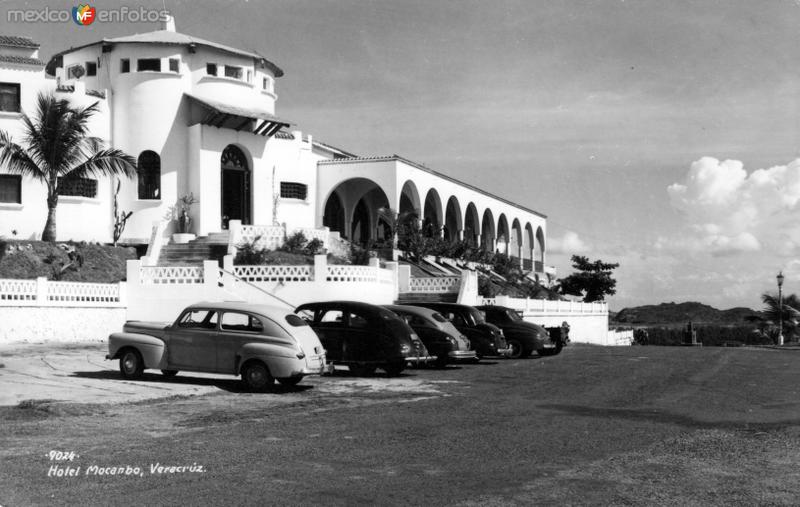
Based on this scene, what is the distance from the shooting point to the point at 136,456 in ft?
27.3

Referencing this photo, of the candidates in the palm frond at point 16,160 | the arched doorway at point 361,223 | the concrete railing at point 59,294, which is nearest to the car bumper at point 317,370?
the concrete railing at point 59,294

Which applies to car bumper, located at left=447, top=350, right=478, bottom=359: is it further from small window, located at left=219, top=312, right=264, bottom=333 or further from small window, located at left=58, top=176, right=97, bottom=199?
small window, located at left=58, top=176, right=97, bottom=199

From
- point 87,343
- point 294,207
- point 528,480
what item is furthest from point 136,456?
point 294,207

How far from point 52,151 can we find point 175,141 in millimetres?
6917

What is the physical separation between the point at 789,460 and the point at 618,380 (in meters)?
8.36

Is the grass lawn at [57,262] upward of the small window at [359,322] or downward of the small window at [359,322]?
upward

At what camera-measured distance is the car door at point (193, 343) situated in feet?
48.4

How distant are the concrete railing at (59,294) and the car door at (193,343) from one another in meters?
10.2

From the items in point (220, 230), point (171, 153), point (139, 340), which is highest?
point (171, 153)

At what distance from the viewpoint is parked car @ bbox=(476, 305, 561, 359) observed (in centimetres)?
2431

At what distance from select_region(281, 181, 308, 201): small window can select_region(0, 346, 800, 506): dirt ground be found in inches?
1097

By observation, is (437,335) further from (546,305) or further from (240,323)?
(546,305)

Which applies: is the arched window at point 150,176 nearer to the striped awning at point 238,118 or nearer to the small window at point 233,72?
the striped awning at point 238,118

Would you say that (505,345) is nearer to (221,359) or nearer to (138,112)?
(221,359)
